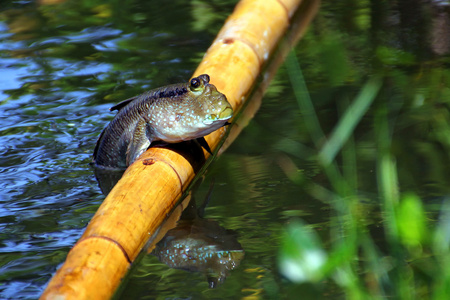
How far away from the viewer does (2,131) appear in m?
4.21

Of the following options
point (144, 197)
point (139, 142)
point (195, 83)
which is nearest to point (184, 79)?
point (139, 142)

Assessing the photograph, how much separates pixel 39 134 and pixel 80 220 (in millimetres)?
1245

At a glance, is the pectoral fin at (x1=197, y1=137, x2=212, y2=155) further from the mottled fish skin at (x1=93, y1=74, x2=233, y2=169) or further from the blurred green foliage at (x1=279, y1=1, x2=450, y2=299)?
the blurred green foliage at (x1=279, y1=1, x2=450, y2=299)

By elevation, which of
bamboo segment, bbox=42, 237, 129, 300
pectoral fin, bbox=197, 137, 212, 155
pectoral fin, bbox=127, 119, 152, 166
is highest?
bamboo segment, bbox=42, 237, 129, 300

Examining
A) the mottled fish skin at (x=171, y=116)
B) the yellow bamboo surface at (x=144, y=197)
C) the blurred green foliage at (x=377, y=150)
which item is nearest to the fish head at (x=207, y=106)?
the mottled fish skin at (x=171, y=116)

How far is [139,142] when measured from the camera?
127 inches

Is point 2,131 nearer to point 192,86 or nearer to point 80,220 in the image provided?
point 80,220

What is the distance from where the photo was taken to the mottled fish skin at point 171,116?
3.03 m

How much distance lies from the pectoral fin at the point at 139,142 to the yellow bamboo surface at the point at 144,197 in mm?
42

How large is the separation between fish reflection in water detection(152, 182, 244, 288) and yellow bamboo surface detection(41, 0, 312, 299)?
11 centimetres

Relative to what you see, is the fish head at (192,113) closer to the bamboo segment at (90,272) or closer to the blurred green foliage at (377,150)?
the blurred green foliage at (377,150)

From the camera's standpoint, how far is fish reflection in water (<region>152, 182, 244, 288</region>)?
2.63 metres

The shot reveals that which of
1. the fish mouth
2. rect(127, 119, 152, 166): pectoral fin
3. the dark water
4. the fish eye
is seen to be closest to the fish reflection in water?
the dark water

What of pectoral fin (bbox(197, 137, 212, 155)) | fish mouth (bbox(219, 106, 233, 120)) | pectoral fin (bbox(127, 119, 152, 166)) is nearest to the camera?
fish mouth (bbox(219, 106, 233, 120))
